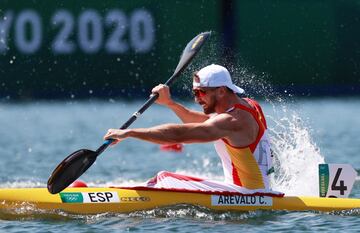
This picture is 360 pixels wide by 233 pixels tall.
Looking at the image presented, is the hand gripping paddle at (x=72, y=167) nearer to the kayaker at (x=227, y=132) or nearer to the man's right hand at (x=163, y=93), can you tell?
the man's right hand at (x=163, y=93)

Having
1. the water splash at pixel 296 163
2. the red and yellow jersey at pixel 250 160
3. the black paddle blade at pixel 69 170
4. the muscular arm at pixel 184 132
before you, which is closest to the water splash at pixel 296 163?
the water splash at pixel 296 163

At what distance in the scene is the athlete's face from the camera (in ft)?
33.0

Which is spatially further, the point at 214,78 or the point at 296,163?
the point at 296,163

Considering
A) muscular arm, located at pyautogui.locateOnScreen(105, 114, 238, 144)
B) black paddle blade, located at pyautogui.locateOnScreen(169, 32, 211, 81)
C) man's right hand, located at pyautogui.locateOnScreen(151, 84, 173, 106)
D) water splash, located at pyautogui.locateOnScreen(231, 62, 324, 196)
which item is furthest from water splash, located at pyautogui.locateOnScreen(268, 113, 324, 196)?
muscular arm, located at pyautogui.locateOnScreen(105, 114, 238, 144)

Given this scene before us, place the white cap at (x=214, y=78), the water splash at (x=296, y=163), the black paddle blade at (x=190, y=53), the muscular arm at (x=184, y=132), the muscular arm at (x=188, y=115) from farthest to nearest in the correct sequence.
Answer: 1. the black paddle blade at (x=190, y=53)
2. the water splash at (x=296, y=163)
3. the muscular arm at (x=188, y=115)
4. the white cap at (x=214, y=78)
5. the muscular arm at (x=184, y=132)

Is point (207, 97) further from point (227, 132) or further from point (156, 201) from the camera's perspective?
point (156, 201)

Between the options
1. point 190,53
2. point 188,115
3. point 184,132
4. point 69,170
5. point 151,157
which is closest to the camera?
point 184,132

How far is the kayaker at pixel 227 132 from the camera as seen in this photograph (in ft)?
32.2

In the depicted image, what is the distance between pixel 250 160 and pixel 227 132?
0.38 meters

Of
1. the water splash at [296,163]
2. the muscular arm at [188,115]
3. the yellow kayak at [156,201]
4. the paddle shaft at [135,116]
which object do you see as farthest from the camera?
the water splash at [296,163]

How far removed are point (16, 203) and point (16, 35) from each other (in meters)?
16.8

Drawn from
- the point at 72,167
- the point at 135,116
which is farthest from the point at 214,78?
the point at 72,167

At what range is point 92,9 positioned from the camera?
27016 mm

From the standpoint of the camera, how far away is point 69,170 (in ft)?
34.4
